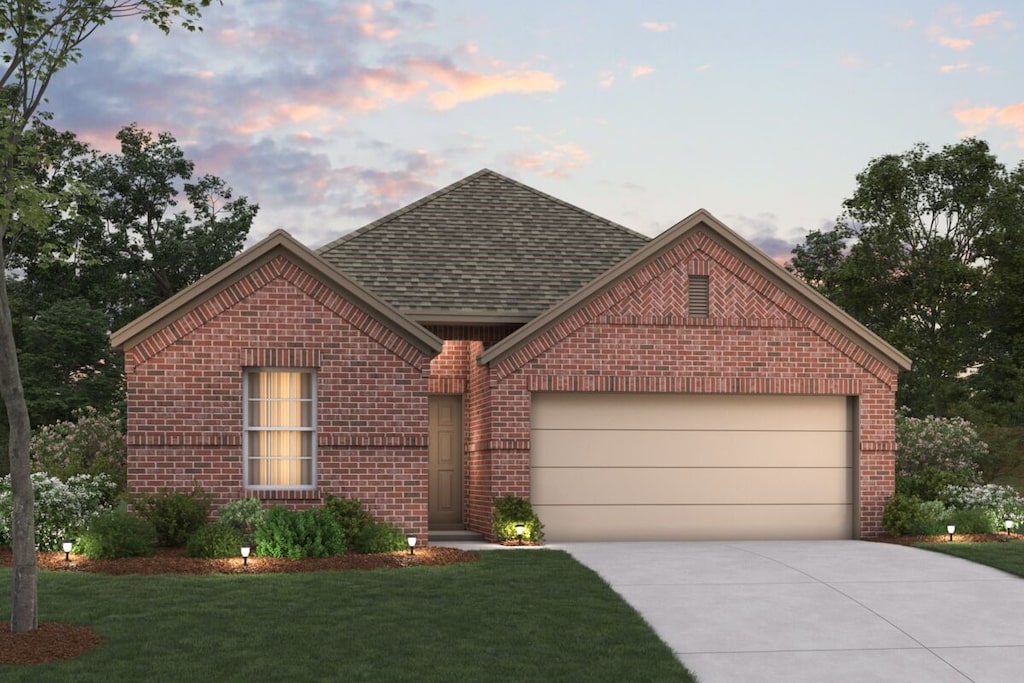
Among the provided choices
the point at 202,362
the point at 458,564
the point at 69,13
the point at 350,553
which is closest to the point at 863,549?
the point at 458,564

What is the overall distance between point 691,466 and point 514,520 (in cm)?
347

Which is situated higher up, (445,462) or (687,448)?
(687,448)

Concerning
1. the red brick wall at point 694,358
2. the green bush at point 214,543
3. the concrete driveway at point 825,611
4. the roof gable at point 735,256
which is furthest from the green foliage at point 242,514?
the concrete driveway at point 825,611

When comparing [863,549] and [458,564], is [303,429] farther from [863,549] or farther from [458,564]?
[863,549]

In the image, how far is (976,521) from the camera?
19672 mm

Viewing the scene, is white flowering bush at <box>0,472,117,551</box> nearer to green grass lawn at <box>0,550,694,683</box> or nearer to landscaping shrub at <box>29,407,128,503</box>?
green grass lawn at <box>0,550,694,683</box>

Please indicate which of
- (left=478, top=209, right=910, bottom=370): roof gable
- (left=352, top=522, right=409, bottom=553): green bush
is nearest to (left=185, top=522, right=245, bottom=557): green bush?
(left=352, top=522, right=409, bottom=553): green bush

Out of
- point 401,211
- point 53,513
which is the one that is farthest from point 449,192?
point 53,513

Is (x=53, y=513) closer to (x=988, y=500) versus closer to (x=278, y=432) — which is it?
(x=278, y=432)

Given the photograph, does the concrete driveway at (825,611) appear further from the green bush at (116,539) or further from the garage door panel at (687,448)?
the green bush at (116,539)

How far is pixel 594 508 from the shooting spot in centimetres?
2014

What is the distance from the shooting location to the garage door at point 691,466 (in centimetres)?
2006

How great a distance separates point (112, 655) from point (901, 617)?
8439 millimetres

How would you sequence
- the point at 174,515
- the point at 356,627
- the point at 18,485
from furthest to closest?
the point at 174,515, the point at 356,627, the point at 18,485
